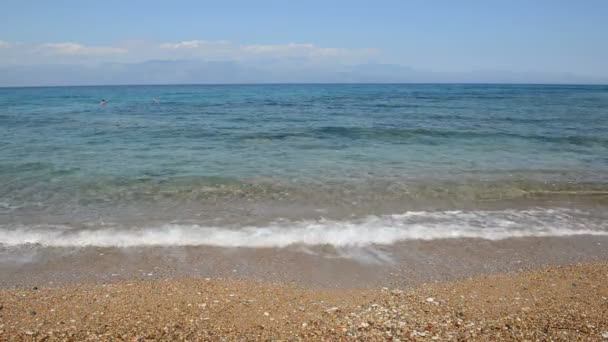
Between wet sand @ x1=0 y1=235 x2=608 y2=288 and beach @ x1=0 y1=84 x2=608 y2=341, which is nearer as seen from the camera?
beach @ x1=0 y1=84 x2=608 y2=341

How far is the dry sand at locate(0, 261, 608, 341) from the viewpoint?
4613 millimetres

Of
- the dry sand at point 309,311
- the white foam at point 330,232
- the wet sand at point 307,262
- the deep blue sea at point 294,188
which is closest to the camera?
the dry sand at point 309,311

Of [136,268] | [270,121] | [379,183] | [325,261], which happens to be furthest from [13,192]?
[270,121]

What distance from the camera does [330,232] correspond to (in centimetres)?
815

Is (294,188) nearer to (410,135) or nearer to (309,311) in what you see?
(309,311)

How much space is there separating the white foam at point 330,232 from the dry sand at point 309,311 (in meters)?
1.69

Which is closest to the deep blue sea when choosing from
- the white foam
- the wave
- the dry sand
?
the white foam

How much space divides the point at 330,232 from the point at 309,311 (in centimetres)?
305

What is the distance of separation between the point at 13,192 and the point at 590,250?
13373mm

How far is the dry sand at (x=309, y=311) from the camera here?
461 centimetres

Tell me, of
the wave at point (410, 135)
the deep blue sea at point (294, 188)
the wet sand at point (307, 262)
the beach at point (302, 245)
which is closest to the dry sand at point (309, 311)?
the beach at point (302, 245)

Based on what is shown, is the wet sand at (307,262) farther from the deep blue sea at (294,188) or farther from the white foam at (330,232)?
the deep blue sea at (294,188)

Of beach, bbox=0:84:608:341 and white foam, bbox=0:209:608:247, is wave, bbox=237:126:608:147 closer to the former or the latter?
beach, bbox=0:84:608:341

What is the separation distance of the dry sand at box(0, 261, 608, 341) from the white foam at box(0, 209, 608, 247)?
169 cm
